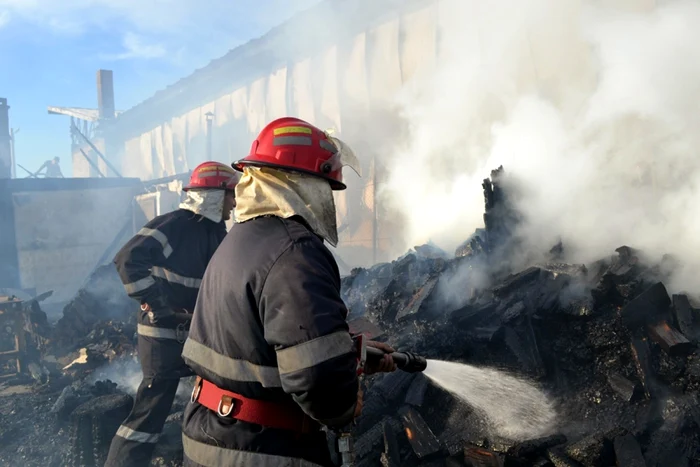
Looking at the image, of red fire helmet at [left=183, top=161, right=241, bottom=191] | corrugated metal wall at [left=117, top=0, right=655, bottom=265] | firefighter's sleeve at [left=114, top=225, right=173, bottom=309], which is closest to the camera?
firefighter's sleeve at [left=114, top=225, right=173, bottom=309]

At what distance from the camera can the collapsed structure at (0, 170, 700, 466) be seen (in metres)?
4.06

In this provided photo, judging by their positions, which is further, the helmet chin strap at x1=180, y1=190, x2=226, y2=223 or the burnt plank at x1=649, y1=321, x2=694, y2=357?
the helmet chin strap at x1=180, y1=190, x2=226, y2=223

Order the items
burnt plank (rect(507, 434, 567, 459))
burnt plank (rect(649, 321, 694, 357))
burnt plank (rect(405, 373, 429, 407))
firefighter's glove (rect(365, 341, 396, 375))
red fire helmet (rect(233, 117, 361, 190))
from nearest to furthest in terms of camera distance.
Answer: red fire helmet (rect(233, 117, 361, 190)) < firefighter's glove (rect(365, 341, 396, 375)) < burnt plank (rect(507, 434, 567, 459)) < burnt plank (rect(649, 321, 694, 357)) < burnt plank (rect(405, 373, 429, 407))

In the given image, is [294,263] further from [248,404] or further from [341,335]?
[248,404]

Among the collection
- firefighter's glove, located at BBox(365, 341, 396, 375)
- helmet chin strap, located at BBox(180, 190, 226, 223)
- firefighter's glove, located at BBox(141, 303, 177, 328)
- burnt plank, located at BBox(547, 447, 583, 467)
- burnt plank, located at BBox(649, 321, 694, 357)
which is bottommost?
burnt plank, located at BBox(547, 447, 583, 467)

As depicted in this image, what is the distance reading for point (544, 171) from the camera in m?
8.39

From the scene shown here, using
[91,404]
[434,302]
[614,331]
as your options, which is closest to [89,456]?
[91,404]

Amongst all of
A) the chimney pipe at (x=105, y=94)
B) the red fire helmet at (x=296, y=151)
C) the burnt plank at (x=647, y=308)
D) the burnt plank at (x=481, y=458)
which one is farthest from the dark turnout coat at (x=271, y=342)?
the chimney pipe at (x=105, y=94)

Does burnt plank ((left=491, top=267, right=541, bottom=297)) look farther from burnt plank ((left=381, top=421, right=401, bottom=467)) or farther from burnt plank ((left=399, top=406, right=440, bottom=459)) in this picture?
burnt plank ((left=381, top=421, right=401, bottom=467))

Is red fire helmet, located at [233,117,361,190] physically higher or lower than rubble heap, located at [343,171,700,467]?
higher

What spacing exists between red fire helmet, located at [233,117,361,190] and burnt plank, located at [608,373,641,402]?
3.57 metres

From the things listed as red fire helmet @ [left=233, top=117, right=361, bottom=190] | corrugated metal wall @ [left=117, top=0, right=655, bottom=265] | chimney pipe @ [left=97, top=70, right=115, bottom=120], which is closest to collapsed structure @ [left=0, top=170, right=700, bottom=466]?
red fire helmet @ [left=233, top=117, right=361, bottom=190]

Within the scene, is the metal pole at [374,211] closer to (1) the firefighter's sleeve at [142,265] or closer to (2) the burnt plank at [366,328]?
(2) the burnt plank at [366,328]

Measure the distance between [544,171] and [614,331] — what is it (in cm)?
400
